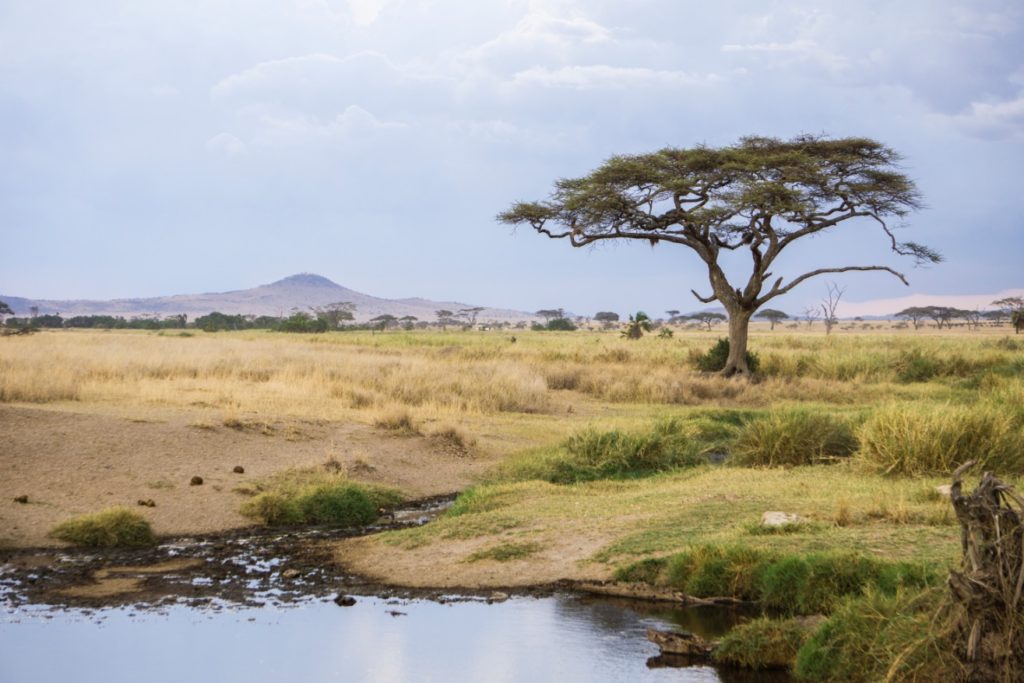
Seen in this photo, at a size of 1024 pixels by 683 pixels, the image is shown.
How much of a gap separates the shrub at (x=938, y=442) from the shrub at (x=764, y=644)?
21.9 ft

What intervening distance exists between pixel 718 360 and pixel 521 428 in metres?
14.5

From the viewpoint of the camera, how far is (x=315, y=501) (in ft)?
46.9

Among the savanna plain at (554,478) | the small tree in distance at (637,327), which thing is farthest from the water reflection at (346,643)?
the small tree in distance at (637,327)

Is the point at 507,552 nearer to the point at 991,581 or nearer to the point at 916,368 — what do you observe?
the point at 991,581

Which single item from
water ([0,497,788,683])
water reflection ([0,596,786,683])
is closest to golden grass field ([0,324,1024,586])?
water ([0,497,788,683])

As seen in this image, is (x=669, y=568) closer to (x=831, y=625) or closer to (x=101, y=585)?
(x=831, y=625)

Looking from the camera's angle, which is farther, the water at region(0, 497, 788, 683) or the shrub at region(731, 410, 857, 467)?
the shrub at region(731, 410, 857, 467)

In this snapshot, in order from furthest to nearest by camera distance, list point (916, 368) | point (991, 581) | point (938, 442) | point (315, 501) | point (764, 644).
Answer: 1. point (916, 368)
2. point (315, 501)
3. point (938, 442)
4. point (764, 644)
5. point (991, 581)

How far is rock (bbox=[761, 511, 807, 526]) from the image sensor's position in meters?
10.6

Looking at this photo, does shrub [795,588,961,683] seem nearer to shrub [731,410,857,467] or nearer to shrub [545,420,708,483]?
shrub [731,410,857,467]

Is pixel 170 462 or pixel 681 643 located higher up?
pixel 170 462

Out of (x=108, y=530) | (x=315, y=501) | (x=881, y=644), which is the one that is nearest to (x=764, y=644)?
(x=881, y=644)

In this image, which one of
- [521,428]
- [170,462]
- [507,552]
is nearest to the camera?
[507,552]

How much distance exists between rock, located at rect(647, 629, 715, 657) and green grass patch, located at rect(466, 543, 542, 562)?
2790mm
